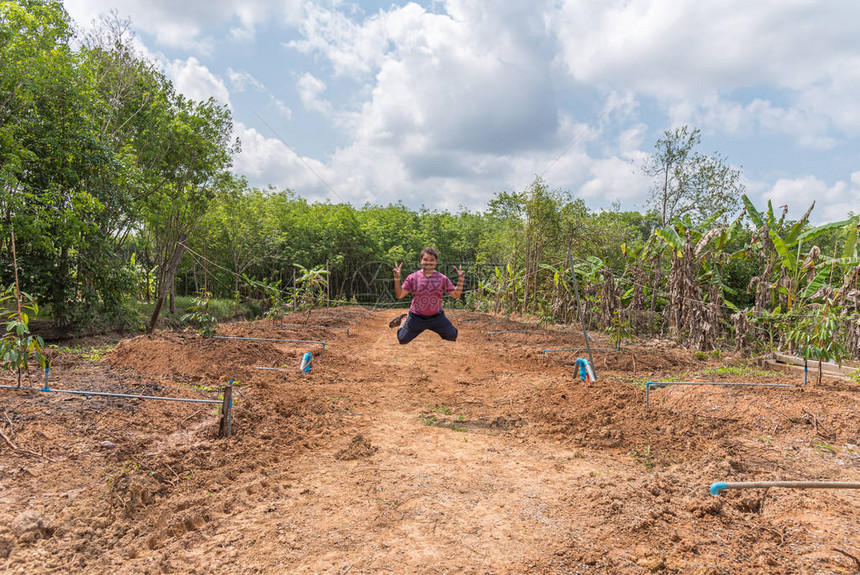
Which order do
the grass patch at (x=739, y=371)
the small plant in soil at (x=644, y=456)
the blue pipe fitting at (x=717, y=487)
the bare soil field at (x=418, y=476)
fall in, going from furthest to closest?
the grass patch at (x=739, y=371) < the small plant in soil at (x=644, y=456) < the blue pipe fitting at (x=717, y=487) < the bare soil field at (x=418, y=476)

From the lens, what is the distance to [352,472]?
3.78 meters

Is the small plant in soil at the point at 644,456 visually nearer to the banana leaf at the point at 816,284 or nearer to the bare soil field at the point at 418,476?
the bare soil field at the point at 418,476

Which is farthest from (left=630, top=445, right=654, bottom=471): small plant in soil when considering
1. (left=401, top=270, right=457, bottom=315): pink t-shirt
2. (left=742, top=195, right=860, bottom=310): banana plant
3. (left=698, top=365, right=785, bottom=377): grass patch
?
(left=742, top=195, right=860, bottom=310): banana plant

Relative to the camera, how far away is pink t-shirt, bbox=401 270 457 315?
600 centimetres

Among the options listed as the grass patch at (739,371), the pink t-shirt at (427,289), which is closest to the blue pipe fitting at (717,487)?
the pink t-shirt at (427,289)

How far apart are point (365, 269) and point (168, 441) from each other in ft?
99.6

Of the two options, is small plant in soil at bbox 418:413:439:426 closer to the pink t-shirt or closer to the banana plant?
the pink t-shirt

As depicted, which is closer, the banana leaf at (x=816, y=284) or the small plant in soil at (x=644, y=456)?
the small plant in soil at (x=644, y=456)

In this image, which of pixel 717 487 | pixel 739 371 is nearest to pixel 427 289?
pixel 717 487

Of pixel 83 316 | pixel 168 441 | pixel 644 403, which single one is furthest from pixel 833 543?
pixel 83 316

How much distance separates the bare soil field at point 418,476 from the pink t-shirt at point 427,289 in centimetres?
128

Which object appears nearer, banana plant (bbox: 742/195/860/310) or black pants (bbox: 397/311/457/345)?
black pants (bbox: 397/311/457/345)

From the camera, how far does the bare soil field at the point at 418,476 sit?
2.62 meters

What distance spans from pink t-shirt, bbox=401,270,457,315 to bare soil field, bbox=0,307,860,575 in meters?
1.28
